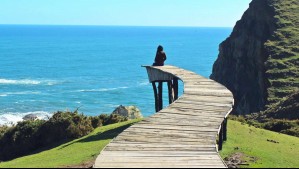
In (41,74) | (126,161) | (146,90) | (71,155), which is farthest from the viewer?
(41,74)

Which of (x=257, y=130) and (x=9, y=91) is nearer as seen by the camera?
(x=257, y=130)

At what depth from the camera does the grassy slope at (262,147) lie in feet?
59.9

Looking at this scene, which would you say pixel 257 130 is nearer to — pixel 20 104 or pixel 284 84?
pixel 284 84

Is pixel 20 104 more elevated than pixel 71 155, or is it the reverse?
pixel 71 155

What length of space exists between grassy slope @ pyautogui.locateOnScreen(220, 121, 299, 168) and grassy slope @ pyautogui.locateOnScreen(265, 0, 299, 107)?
34541mm

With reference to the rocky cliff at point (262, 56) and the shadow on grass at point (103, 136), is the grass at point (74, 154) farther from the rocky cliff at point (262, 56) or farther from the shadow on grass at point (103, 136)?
the rocky cliff at point (262, 56)

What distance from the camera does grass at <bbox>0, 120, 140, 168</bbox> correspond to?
58.0 ft

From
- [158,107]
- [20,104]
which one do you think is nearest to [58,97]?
[20,104]

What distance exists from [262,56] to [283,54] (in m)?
4.29

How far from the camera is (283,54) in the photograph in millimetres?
72062

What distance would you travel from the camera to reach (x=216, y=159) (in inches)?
474

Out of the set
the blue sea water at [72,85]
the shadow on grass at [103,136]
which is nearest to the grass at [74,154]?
the shadow on grass at [103,136]

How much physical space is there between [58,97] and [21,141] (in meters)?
59.0

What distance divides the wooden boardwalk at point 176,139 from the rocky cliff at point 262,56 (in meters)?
42.4
